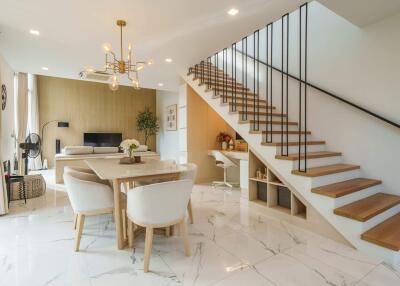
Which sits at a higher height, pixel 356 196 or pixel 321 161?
pixel 321 161

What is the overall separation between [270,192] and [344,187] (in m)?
1.00

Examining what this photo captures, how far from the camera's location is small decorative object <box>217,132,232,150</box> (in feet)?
17.9

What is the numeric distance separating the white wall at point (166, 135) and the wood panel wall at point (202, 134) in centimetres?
313

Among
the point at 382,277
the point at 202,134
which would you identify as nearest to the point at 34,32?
the point at 202,134

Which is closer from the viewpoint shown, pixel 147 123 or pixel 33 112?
pixel 33 112

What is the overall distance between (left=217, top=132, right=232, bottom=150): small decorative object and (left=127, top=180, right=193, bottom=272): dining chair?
3.50 metres

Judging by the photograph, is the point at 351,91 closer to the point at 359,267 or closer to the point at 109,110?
the point at 359,267

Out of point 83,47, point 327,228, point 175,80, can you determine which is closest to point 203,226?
point 327,228

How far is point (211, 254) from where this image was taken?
2.13m

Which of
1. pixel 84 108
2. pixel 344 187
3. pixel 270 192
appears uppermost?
pixel 84 108

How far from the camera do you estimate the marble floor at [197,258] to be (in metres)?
1.76

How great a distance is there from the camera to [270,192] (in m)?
3.30

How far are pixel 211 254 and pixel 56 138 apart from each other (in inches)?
328

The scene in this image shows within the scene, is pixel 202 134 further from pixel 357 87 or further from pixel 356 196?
pixel 356 196
